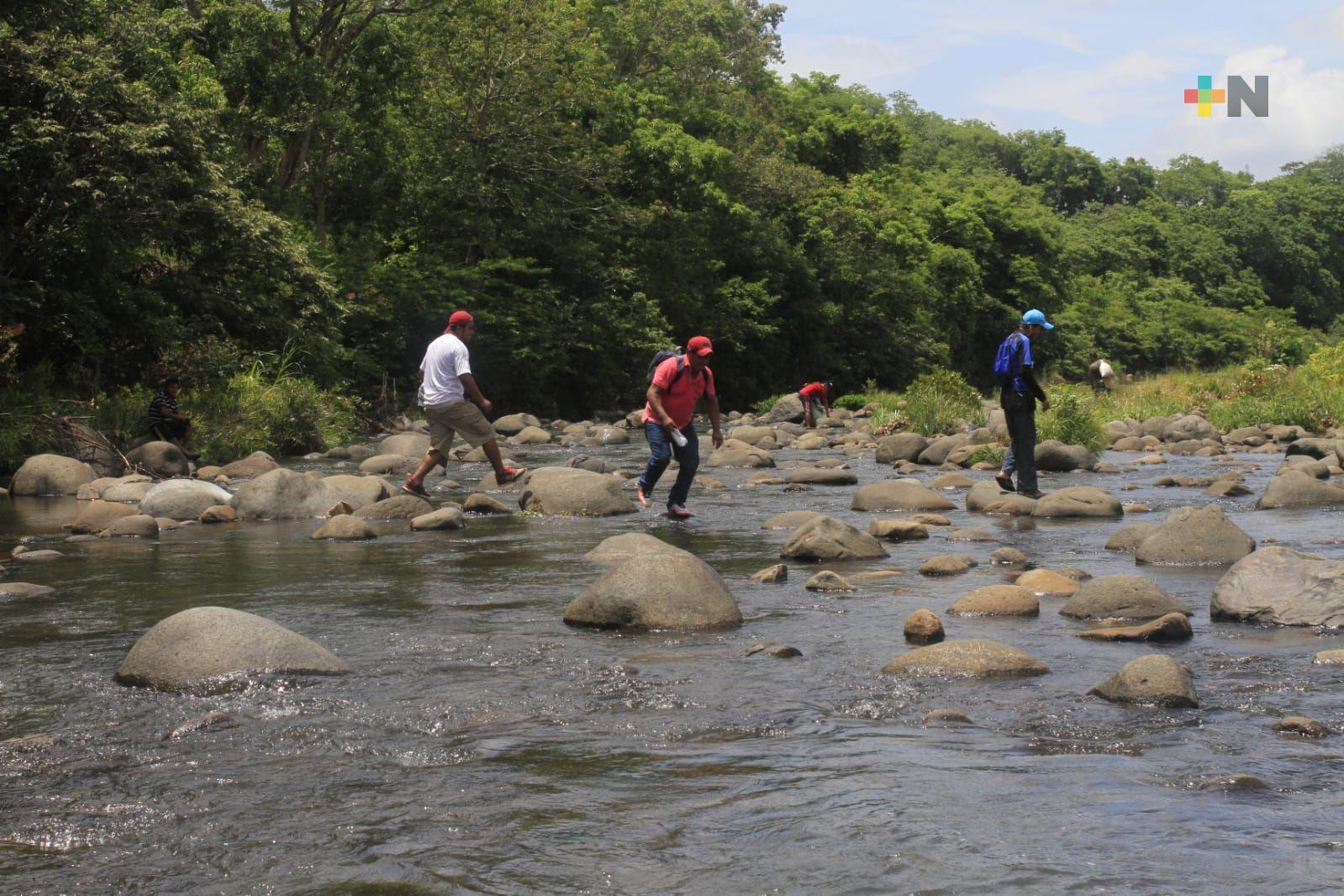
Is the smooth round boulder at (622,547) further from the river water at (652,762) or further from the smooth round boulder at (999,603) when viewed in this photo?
the smooth round boulder at (999,603)

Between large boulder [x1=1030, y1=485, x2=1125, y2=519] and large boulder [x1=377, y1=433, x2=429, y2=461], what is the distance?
9.22m

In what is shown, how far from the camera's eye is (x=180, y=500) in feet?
43.1

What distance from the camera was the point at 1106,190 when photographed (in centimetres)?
9156

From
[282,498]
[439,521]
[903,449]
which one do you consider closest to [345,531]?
[439,521]

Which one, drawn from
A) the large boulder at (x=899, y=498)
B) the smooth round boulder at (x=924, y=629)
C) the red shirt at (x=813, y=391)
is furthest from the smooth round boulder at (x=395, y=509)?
the red shirt at (x=813, y=391)

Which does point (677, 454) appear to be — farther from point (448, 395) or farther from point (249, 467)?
point (249, 467)

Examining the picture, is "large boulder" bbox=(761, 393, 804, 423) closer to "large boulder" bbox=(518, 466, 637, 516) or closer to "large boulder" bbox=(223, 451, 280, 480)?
"large boulder" bbox=(223, 451, 280, 480)

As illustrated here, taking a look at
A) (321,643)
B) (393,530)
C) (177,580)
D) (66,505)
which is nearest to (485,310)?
(66,505)

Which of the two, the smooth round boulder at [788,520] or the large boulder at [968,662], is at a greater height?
the smooth round boulder at [788,520]

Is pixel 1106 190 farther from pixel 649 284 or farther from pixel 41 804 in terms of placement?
pixel 41 804

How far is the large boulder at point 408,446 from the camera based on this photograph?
18828 millimetres

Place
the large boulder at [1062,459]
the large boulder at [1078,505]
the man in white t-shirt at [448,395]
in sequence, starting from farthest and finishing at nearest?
1. the large boulder at [1062,459]
2. the man in white t-shirt at [448,395]
3. the large boulder at [1078,505]

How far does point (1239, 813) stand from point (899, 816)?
105cm

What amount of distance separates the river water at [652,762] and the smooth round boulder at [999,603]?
0.16m
